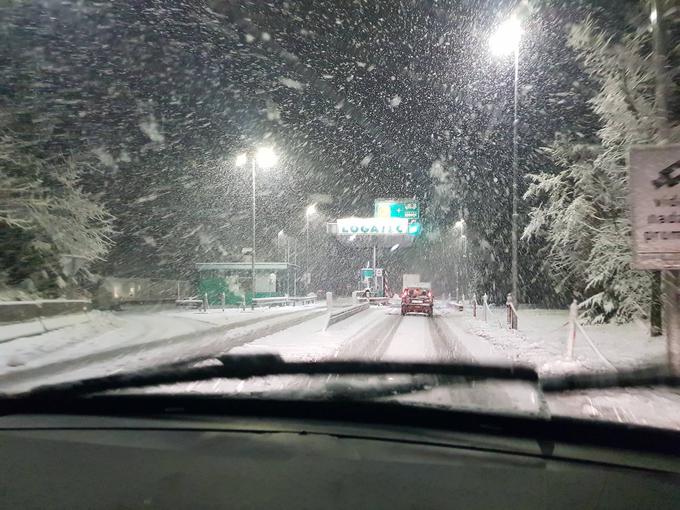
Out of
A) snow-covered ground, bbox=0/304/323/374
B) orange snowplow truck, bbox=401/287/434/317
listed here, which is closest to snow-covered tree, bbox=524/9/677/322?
orange snowplow truck, bbox=401/287/434/317

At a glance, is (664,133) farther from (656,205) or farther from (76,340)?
(76,340)

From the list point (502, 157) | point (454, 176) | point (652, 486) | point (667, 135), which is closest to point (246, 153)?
point (502, 157)

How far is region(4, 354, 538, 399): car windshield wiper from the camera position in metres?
3.30

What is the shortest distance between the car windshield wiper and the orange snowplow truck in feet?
88.0

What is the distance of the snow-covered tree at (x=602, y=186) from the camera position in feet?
33.9

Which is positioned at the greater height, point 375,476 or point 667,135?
point 667,135

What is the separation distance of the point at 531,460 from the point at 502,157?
2971cm

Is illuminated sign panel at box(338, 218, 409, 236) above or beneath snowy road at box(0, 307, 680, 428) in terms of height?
above

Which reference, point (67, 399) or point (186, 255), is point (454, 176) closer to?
point (186, 255)

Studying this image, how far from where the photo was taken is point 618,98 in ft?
34.4

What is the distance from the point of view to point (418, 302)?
98.5 feet

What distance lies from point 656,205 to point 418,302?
79.7 ft

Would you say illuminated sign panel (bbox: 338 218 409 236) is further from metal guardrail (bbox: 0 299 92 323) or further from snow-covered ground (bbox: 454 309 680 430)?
metal guardrail (bbox: 0 299 92 323)

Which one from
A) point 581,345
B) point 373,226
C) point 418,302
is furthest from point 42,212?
point 373,226
